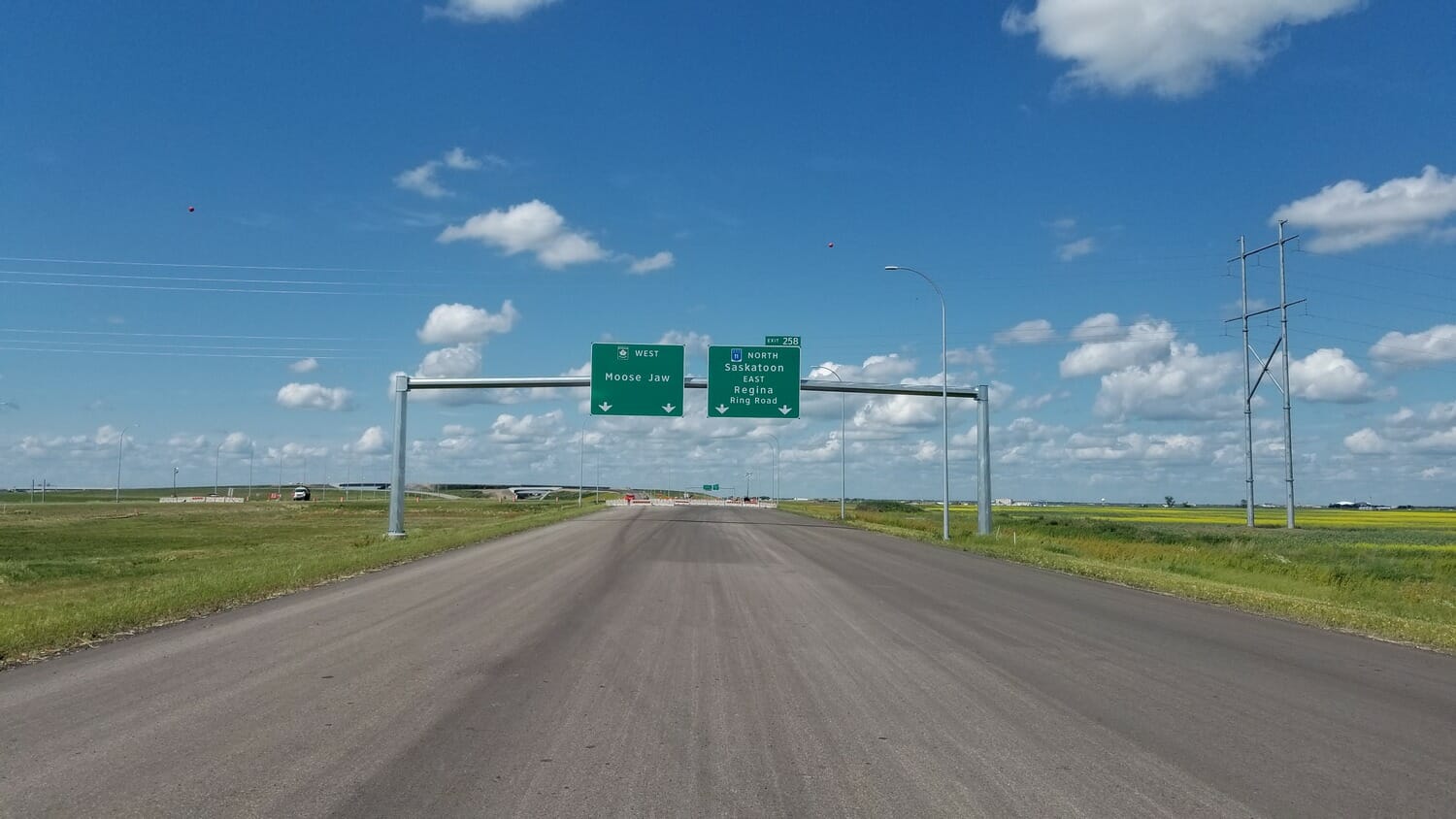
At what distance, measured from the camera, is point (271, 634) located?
11609 millimetres

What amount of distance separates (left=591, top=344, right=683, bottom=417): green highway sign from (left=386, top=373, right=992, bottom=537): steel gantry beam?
754 mm

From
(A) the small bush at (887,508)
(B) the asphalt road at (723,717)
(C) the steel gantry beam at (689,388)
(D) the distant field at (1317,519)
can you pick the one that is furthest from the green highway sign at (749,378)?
(A) the small bush at (887,508)

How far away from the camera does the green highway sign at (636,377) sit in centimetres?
4069

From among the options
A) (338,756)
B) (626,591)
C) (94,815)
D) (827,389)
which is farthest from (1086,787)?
(827,389)

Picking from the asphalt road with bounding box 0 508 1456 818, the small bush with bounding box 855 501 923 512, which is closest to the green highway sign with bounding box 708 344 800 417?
the asphalt road with bounding box 0 508 1456 818

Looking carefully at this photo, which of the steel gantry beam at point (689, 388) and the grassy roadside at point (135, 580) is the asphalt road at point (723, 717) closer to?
the grassy roadside at point (135, 580)

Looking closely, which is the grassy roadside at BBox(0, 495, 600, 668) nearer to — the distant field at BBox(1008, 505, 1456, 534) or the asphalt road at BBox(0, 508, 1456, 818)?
the asphalt road at BBox(0, 508, 1456, 818)

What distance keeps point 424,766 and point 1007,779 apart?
365 centimetres

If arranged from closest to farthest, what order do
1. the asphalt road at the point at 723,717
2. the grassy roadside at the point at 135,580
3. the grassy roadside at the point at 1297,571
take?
the asphalt road at the point at 723,717, the grassy roadside at the point at 135,580, the grassy roadside at the point at 1297,571

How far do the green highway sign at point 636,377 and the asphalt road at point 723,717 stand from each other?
26.1 meters

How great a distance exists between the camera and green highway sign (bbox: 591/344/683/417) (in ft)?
133

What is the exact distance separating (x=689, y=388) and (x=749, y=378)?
2.62 m

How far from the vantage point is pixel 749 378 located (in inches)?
1633

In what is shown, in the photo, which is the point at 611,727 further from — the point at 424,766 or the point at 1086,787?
the point at 1086,787
